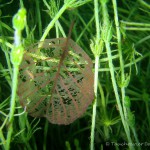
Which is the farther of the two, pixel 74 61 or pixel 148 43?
pixel 148 43

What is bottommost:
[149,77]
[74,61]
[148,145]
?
[148,145]

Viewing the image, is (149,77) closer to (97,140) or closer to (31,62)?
(97,140)

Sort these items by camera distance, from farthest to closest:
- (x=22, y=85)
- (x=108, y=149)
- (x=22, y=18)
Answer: (x=108, y=149) → (x=22, y=85) → (x=22, y=18)

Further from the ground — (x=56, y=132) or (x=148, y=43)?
(x=148, y=43)

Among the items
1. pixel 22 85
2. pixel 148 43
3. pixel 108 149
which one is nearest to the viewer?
pixel 22 85

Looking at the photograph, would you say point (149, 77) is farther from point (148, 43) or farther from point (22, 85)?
point (22, 85)

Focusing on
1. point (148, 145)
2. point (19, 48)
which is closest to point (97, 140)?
point (148, 145)
